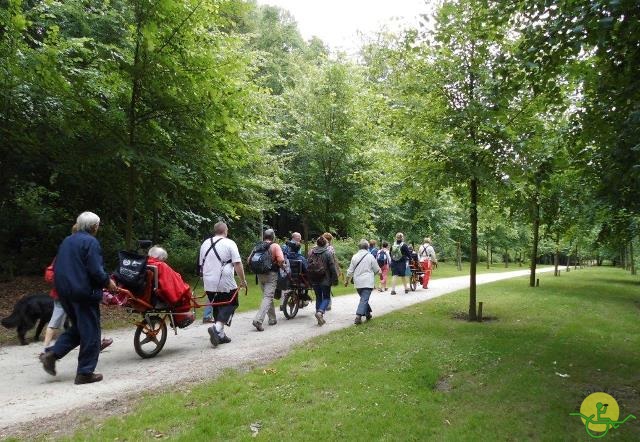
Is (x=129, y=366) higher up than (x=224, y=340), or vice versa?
(x=224, y=340)

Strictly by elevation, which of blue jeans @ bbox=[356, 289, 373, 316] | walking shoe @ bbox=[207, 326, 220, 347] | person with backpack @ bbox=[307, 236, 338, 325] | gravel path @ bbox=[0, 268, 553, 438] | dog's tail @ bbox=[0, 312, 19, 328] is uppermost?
person with backpack @ bbox=[307, 236, 338, 325]

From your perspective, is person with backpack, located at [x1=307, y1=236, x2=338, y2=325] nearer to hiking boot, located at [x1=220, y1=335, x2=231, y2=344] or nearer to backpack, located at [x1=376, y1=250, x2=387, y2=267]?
hiking boot, located at [x1=220, y1=335, x2=231, y2=344]

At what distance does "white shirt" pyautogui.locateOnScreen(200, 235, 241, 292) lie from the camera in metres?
8.27

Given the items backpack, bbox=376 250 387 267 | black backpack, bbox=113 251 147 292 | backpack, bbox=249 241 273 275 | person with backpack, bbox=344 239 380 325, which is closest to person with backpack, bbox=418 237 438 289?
backpack, bbox=376 250 387 267

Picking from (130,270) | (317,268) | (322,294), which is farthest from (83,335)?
(322,294)

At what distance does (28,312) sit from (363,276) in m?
6.71

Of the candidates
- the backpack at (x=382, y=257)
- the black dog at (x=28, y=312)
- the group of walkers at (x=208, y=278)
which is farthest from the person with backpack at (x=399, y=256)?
the black dog at (x=28, y=312)

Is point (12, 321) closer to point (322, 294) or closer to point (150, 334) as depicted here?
point (150, 334)

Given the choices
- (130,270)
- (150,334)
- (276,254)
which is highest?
(276,254)

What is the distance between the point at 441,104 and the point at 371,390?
7332 mm

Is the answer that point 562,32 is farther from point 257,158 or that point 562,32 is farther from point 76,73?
point 76,73

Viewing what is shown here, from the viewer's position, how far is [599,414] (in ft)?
18.5

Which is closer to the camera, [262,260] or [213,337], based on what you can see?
[213,337]

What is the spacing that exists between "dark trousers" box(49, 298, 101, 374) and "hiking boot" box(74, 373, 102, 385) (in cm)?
5
